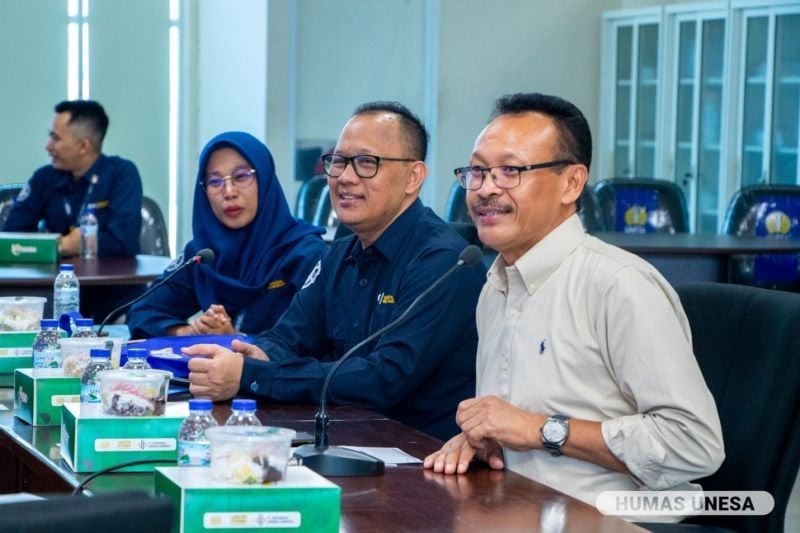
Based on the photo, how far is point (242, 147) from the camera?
331 centimetres

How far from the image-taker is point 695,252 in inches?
211

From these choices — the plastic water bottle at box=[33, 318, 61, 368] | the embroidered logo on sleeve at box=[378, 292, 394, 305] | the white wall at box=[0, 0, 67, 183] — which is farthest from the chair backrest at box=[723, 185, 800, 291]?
the plastic water bottle at box=[33, 318, 61, 368]

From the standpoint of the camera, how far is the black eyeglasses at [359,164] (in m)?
2.66

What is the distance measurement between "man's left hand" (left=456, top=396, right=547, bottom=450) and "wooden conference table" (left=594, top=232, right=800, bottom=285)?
3398 millimetres

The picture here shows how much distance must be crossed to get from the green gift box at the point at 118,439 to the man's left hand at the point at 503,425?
417 mm

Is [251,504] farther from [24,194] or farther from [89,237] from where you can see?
[24,194]

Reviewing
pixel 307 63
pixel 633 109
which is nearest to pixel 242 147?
pixel 307 63

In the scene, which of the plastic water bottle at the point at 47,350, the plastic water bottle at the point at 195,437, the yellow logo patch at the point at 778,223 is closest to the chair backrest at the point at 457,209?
the yellow logo patch at the point at 778,223

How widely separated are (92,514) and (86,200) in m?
4.65

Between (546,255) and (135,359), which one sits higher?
(546,255)

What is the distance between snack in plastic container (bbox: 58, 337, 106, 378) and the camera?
222 centimetres

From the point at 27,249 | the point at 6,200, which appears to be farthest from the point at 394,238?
the point at 6,200

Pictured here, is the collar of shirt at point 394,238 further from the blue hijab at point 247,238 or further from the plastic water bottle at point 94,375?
the plastic water bottle at point 94,375

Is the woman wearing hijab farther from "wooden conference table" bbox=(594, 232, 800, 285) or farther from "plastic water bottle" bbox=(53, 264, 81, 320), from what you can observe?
"wooden conference table" bbox=(594, 232, 800, 285)
